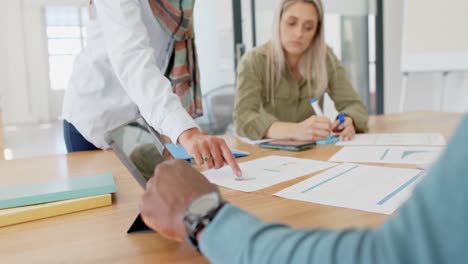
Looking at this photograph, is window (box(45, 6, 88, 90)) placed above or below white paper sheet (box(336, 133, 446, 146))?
above

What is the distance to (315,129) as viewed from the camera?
4.38 ft

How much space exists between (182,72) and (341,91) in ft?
2.56

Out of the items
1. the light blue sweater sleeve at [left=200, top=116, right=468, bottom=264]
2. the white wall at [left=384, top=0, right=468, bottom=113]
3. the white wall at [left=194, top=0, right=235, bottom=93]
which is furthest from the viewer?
the white wall at [left=194, top=0, right=235, bottom=93]

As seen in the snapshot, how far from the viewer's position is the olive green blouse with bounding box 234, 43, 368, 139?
1.59 meters

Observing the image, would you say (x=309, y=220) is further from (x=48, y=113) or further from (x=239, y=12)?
(x=48, y=113)

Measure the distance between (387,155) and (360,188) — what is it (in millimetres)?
334

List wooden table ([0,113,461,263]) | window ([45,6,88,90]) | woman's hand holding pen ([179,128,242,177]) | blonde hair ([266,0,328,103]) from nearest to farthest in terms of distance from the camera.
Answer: wooden table ([0,113,461,263]) < woman's hand holding pen ([179,128,242,177]) < blonde hair ([266,0,328,103]) < window ([45,6,88,90])

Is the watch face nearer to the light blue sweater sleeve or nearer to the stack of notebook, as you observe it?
the light blue sweater sleeve

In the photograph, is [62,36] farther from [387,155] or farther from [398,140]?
[387,155]

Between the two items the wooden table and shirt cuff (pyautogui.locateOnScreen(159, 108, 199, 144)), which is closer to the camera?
the wooden table

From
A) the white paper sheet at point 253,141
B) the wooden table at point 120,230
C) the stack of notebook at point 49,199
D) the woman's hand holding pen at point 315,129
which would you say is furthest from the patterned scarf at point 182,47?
the stack of notebook at point 49,199

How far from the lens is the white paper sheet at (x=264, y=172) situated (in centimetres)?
86

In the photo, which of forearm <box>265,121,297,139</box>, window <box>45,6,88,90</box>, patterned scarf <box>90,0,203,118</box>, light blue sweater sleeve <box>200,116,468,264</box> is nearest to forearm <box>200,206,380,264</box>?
light blue sweater sleeve <box>200,116,468,264</box>

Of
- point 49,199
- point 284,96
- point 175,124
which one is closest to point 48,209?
point 49,199
